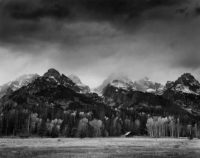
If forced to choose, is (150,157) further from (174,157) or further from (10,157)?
(10,157)

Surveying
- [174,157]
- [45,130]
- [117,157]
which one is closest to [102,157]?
[117,157]

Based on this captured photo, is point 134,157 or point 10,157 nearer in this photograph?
point 10,157

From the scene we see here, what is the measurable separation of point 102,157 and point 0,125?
153827 mm

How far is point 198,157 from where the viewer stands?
178 ft

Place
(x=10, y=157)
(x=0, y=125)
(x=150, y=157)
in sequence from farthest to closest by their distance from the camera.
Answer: (x=0, y=125), (x=150, y=157), (x=10, y=157)

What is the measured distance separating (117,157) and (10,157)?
18.7 m

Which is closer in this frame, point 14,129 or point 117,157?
point 117,157

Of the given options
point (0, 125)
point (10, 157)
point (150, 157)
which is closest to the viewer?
point (10, 157)

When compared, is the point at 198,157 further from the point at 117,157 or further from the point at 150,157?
the point at 117,157

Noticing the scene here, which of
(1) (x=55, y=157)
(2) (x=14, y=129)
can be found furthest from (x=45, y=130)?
(1) (x=55, y=157)

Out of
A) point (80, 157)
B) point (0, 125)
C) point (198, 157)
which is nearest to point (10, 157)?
point (80, 157)

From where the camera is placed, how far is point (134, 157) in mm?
53250

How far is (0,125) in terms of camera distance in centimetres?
19125

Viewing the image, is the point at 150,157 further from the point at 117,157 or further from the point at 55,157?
the point at 55,157
